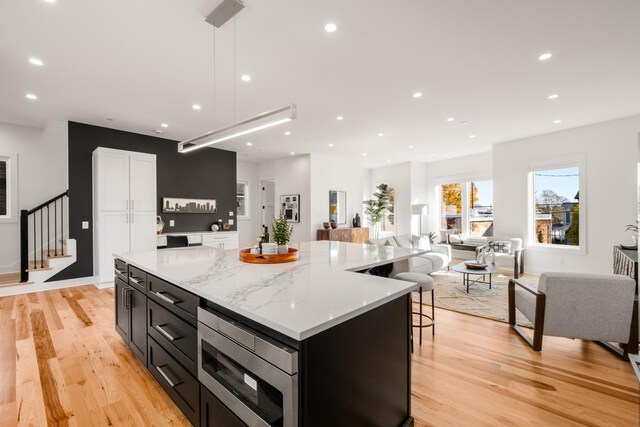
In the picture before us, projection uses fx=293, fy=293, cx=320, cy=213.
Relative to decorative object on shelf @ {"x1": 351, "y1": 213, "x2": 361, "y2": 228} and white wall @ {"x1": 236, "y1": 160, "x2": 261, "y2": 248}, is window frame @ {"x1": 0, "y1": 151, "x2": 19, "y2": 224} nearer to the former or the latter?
white wall @ {"x1": 236, "y1": 160, "x2": 261, "y2": 248}

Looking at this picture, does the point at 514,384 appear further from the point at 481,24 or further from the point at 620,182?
the point at 620,182

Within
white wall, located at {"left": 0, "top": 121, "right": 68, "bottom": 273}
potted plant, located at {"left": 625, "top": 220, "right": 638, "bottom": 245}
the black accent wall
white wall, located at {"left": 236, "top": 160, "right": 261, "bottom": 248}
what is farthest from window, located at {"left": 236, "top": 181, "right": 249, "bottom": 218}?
potted plant, located at {"left": 625, "top": 220, "right": 638, "bottom": 245}

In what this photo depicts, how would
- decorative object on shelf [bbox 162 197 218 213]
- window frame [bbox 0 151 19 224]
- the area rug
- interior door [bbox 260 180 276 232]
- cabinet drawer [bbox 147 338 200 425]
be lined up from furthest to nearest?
interior door [bbox 260 180 276 232] < decorative object on shelf [bbox 162 197 218 213] < window frame [bbox 0 151 19 224] < the area rug < cabinet drawer [bbox 147 338 200 425]

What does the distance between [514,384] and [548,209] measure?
550cm

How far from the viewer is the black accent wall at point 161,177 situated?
5145 mm

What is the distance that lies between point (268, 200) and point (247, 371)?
8279 millimetres

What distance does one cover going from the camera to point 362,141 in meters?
6.61

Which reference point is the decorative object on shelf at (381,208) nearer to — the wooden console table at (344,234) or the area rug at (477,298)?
the wooden console table at (344,234)

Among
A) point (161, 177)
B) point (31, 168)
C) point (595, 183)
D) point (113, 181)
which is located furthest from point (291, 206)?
point (595, 183)

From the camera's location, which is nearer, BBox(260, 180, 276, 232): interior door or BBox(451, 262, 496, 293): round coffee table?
BBox(451, 262, 496, 293): round coffee table

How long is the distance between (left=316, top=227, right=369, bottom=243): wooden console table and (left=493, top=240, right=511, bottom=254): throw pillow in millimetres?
3448

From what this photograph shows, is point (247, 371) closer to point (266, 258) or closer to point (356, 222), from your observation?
point (266, 258)

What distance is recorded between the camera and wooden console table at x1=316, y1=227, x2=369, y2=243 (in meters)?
7.75

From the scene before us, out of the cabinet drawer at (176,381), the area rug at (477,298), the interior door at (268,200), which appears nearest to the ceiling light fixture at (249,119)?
the cabinet drawer at (176,381)
